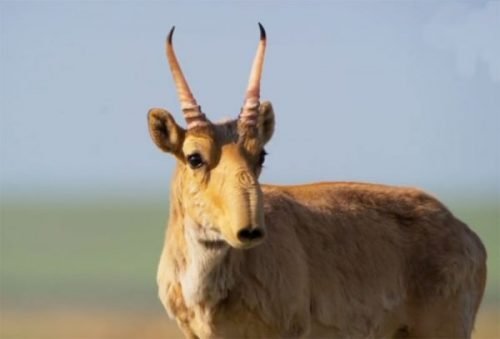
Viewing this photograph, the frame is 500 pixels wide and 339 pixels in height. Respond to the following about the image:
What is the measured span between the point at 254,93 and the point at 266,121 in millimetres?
321

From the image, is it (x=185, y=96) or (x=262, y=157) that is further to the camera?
(x=185, y=96)

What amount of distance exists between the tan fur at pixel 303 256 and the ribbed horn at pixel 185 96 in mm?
127

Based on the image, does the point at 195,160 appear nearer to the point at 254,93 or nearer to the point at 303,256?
the point at 254,93

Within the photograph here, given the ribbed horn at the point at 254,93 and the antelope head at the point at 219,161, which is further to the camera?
the ribbed horn at the point at 254,93

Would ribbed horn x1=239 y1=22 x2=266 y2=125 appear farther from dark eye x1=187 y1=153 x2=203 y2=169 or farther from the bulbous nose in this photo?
the bulbous nose

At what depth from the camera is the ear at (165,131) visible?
55.5 ft

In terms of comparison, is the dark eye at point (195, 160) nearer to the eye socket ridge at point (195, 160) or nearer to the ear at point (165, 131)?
the eye socket ridge at point (195, 160)

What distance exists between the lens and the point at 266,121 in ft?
56.0

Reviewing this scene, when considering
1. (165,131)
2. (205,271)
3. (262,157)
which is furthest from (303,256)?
(165,131)

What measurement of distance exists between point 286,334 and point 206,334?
826mm

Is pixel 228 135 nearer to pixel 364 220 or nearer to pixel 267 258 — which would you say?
pixel 267 258

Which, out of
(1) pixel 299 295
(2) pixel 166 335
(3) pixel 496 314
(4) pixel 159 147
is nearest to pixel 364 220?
(1) pixel 299 295

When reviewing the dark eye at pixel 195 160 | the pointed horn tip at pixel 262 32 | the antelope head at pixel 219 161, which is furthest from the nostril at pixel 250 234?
the pointed horn tip at pixel 262 32

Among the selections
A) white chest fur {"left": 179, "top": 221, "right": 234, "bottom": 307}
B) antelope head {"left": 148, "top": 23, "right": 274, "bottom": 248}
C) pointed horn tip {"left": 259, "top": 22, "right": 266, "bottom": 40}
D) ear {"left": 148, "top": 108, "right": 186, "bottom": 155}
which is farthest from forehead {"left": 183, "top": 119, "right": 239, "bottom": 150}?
pointed horn tip {"left": 259, "top": 22, "right": 266, "bottom": 40}
